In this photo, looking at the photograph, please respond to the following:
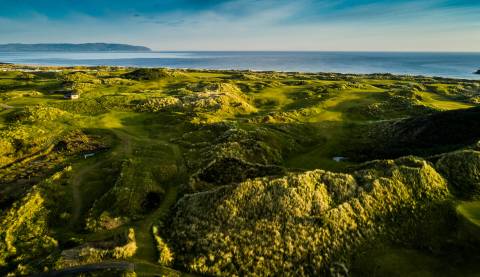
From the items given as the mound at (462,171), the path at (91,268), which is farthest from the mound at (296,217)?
the path at (91,268)

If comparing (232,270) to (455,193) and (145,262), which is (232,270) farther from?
(455,193)

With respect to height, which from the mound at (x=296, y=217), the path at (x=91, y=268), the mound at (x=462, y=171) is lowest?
the path at (x=91, y=268)

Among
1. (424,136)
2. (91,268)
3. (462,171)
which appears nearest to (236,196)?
(91,268)

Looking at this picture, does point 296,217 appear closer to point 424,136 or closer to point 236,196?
point 236,196

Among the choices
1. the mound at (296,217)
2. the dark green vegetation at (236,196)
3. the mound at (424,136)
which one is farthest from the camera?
the mound at (424,136)

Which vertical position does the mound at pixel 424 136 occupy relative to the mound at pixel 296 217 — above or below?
above

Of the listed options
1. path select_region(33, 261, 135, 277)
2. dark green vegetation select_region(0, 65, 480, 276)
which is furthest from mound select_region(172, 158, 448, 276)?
path select_region(33, 261, 135, 277)

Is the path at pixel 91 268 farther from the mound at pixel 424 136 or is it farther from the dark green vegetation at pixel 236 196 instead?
the mound at pixel 424 136
